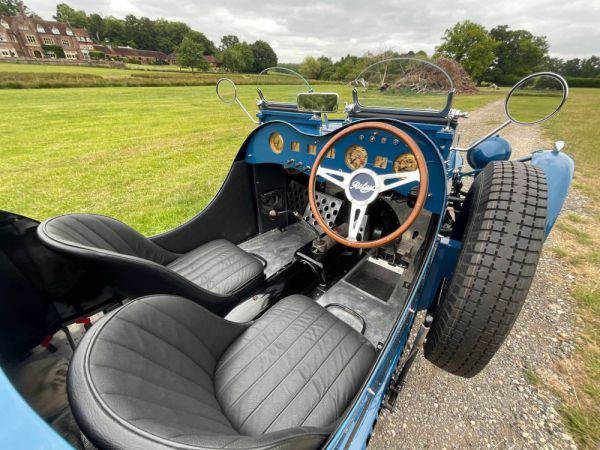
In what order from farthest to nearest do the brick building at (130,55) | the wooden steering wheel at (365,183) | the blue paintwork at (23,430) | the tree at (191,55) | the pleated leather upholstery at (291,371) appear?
the brick building at (130,55)
the tree at (191,55)
the wooden steering wheel at (365,183)
the pleated leather upholstery at (291,371)
the blue paintwork at (23,430)

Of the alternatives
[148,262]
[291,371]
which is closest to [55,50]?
[148,262]

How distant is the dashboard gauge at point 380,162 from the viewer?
1.52 m

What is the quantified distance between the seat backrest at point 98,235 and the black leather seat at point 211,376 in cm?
56

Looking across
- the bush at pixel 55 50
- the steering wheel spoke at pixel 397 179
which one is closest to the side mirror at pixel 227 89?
the steering wheel spoke at pixel 397 179

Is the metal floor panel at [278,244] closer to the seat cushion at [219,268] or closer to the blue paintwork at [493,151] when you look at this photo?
the seat cushion at [219,268]

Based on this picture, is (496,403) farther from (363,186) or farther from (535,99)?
(535,99)

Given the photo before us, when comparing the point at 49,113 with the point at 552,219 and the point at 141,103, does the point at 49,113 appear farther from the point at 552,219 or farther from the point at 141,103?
the point at 552,219

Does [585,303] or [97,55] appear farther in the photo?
[97,55]

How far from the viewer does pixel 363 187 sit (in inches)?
60.7

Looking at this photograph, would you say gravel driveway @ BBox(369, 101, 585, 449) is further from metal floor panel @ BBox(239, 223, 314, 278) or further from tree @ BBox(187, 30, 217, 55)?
tree @ BBox(187, 30, 217, 55)

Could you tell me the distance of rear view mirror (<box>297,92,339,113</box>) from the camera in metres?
2.34

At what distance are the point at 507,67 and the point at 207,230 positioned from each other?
46390mm

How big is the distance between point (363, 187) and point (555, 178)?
1.36 meters

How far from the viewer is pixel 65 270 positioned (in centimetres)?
141
